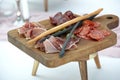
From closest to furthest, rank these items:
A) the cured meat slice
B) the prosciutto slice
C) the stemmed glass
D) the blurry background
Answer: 1. the prosciutto slice
2. the cured meat slice
3. the blurry background
4. the stemmed glass

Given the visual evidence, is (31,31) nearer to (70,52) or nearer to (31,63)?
(70,52)

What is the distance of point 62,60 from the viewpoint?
1.10 metres

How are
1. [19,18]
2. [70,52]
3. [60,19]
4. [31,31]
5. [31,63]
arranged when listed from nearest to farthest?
1. [70,52]
2. [31,31]
3. [60,19]
4. [31,63]
5. [19,18]

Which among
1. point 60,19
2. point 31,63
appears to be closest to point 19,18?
point 31,63

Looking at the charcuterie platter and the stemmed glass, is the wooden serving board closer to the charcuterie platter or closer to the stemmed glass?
the charcuterie platter

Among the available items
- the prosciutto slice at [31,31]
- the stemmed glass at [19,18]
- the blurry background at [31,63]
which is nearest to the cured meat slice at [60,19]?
the prosciutto slice at [31,31]

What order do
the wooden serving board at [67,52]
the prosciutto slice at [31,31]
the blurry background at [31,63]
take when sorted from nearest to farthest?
the wooden serving board at [67,52], the prosciutto slice at [31,31], the blurry background at [31,63]

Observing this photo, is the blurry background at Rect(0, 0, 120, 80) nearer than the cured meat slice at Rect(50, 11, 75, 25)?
No

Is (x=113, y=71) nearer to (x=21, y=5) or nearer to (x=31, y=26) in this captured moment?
(x=31, y=26)

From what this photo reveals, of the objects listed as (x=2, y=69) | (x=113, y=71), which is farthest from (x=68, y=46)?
(x=2, y=69)

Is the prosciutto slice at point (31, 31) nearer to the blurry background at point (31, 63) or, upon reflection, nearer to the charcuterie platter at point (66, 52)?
the charcuterie platter at point (66, 52)

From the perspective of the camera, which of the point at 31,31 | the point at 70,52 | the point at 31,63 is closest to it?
the point at 70,52

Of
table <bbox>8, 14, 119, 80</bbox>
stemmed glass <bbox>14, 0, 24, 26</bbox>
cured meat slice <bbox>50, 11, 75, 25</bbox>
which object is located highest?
cured meat slice <bbox>50, 11, 75, 25</bbox>

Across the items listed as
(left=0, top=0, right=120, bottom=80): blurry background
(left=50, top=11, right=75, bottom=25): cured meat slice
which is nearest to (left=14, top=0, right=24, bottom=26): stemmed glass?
(left=0, top=0, right=120, bottom=80): blurry background
